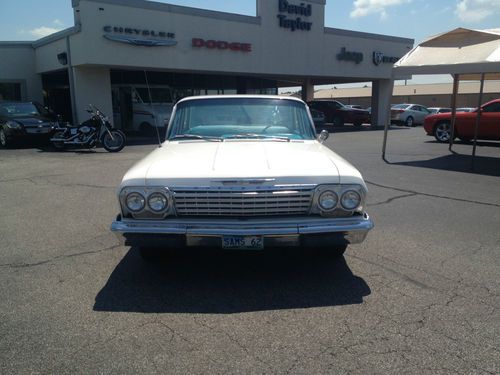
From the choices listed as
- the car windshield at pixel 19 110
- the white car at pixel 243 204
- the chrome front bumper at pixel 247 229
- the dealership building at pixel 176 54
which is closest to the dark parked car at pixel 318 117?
the dealership building at pixel 176 54

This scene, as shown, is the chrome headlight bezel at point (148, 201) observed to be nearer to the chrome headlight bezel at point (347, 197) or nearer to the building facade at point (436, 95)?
the chrome headlight bezel at point (347, 197)

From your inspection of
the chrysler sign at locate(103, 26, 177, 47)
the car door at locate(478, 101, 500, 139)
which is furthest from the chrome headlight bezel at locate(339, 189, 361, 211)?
the chrysler sign at locate(103, 26, 177, 47)

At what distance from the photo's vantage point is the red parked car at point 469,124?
567 inches

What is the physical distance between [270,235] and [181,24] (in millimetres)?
16984

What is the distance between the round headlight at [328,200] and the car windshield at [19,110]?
15156 mm

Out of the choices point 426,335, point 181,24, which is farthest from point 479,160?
point 181,24

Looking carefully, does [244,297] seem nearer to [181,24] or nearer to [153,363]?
[153,363]

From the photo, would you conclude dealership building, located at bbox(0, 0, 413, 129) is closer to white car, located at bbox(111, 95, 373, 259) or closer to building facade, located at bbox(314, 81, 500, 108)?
white car, located at bbox(111, 95, 373, 259)

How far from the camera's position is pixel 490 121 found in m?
14.4

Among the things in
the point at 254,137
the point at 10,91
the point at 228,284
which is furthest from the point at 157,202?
the point at 10,91

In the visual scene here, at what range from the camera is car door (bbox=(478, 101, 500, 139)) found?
47.0ft

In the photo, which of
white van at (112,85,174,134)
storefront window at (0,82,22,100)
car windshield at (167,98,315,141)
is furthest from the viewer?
storefront window at (0,82,22,100)

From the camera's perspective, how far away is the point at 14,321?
10.8ft

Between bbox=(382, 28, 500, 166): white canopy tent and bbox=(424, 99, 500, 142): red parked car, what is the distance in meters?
2.99
